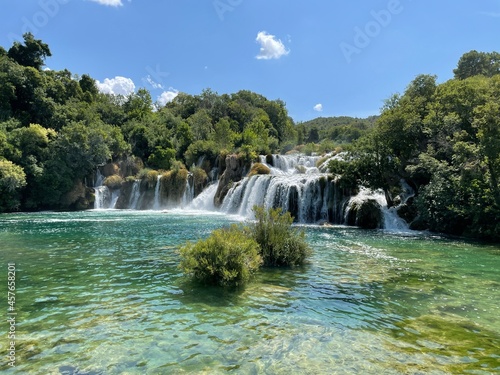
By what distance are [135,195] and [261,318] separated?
37880 mm

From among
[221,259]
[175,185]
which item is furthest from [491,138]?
[175,185]

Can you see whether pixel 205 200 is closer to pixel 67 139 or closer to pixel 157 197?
pixel 157 197

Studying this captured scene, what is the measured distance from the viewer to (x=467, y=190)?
17.4m

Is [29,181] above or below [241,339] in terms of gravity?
above

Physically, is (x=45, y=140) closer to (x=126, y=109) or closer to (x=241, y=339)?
(x=126, y=109)

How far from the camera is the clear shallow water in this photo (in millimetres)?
4434

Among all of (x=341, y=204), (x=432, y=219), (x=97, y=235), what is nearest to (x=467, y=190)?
(x=432, y=219)

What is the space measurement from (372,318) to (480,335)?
5.41ft

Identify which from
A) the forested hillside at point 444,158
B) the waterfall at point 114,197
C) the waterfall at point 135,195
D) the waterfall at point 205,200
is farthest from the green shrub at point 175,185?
the forested hillside at point 444,158

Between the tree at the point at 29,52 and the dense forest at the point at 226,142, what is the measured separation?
141 mm

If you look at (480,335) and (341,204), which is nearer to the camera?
(480,335)

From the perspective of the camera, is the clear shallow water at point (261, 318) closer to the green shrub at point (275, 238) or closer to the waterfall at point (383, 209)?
the green shrub at point (275, 238)

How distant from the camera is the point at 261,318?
6.01 m

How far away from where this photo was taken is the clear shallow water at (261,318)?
14.5ft
